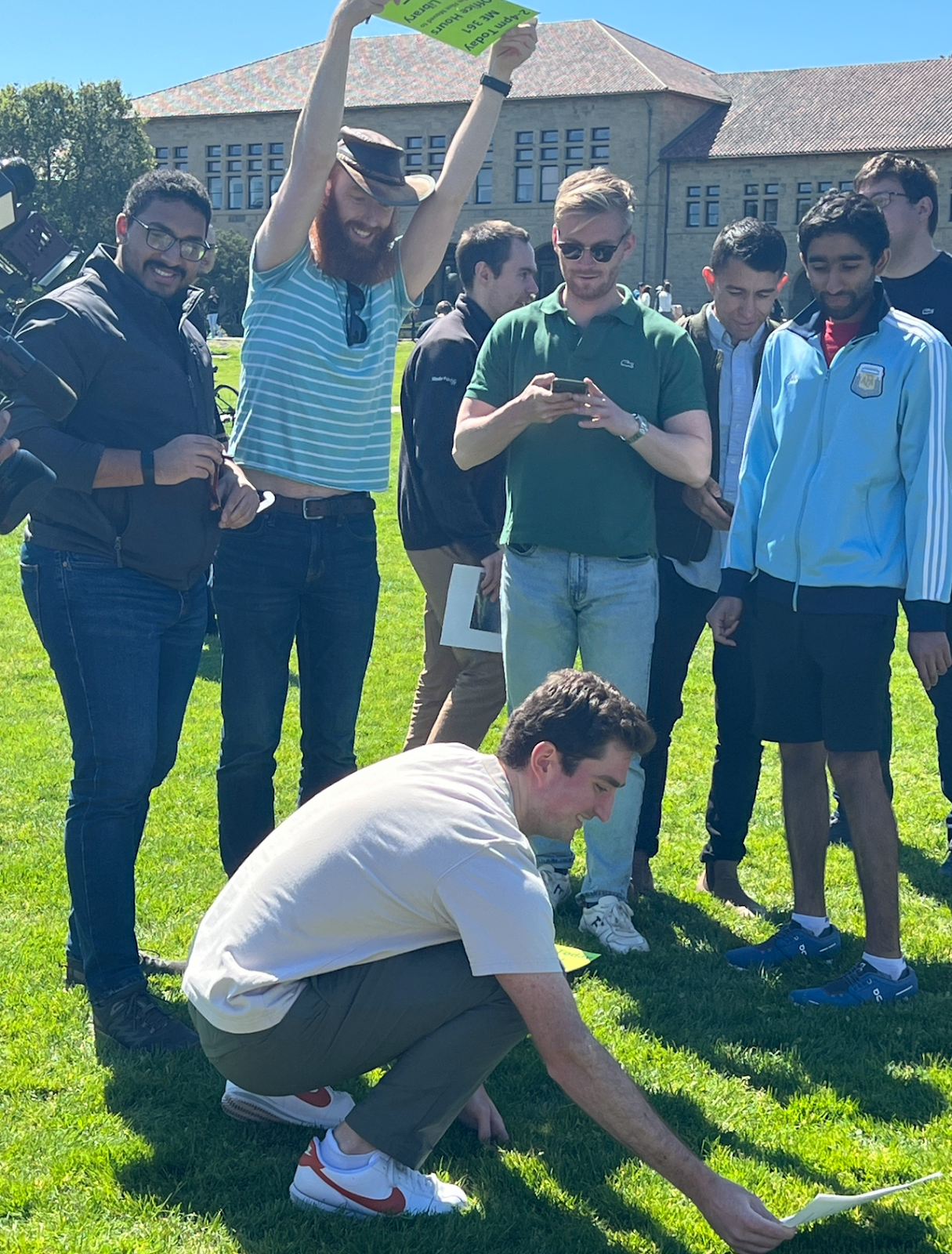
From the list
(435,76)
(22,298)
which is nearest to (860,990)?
(22,298)

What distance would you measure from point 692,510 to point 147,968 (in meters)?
2.47

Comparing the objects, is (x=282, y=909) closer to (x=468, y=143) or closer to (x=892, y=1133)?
(x=892, y=1133)

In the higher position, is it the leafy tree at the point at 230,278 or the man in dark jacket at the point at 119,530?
the leafy tree at the point at 230,278

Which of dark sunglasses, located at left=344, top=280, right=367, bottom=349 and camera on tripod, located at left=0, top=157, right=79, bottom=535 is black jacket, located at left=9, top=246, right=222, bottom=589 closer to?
camera on tripod, located at left=0, top=157, right=79, bottom=535

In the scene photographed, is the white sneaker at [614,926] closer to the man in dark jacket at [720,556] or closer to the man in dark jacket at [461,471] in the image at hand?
the man in dark jacket at [720,556]

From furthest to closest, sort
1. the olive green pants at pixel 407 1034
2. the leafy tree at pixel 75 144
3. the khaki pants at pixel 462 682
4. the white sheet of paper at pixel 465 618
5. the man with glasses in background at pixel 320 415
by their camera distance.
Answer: the leafy tree at pixel 75 144 → the khaki pants at pixel 462 682 → the white sheet of paper at pixel 465 618 → the man with glasses in background at pixel 320 415 → the olive green pants at pixel 407 1034

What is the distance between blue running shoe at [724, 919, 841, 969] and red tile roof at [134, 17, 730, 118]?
2526 inches

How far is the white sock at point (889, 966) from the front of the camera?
4270mm

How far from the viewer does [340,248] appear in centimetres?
420

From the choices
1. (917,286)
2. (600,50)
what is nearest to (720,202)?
(600,50)

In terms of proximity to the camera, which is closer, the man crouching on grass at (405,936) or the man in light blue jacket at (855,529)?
the man crouching on grass at (405,936)

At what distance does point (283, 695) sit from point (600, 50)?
7095cm

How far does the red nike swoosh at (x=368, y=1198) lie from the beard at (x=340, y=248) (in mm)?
2588

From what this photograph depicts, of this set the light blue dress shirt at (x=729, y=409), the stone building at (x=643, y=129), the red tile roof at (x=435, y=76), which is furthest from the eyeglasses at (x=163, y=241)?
the red tile roof at (x=435, y=76)
